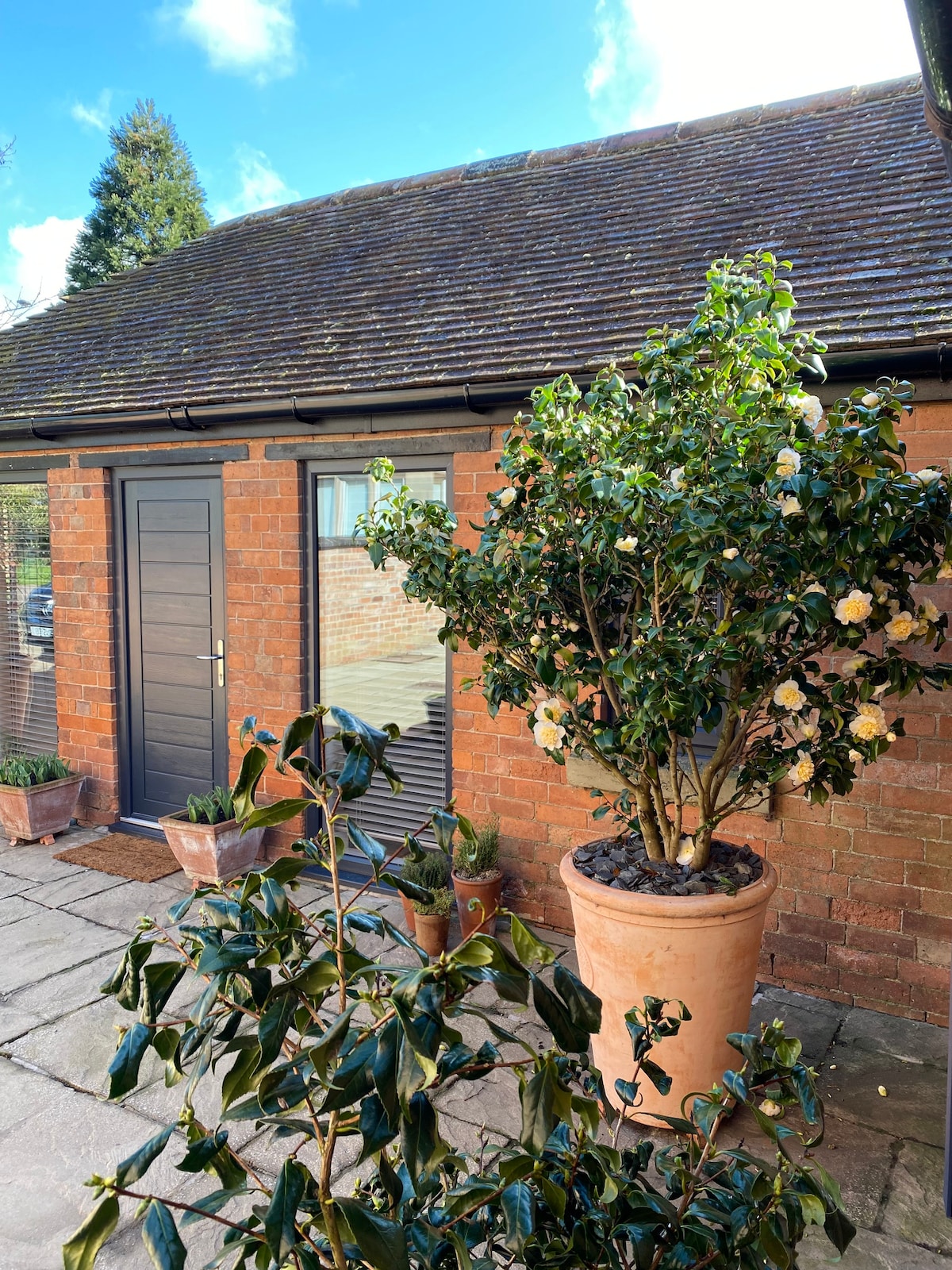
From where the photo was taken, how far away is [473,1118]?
10.4 feet

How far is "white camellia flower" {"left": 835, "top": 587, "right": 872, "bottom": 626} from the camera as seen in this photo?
264 cm

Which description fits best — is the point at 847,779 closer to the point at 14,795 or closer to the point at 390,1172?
the point at 390,1172

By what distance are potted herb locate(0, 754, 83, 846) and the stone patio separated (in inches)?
64.7

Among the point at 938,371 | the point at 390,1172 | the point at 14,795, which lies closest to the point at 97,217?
the point at 14,795

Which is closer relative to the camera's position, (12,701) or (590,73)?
(12,701)

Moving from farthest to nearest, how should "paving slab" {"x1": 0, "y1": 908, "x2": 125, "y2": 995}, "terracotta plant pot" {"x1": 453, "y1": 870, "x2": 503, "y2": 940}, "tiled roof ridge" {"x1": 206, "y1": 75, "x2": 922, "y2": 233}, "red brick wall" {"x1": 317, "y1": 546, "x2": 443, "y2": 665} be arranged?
"tiled roof ridge" {"x1": 206, "y1": 75, "x2": 922, "y2": 233} → "red brick wall" {"x1": 317, "y1": 546, "x2": 443, "y2": 665} → "terracotta plant pot" {"x1": 453, "y1": 870, "x2": 503, "y2": 940} → "paving slab" {"x1": 0, "y1": 908, "x2": 125, "y2": 995}

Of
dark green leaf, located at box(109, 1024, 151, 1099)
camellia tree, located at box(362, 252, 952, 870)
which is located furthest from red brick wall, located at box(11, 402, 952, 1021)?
dark green leaf, located at box(109, 1024, 151, 1099)

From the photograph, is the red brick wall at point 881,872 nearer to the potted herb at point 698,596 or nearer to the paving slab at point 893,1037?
the paving slab at point 893,1037

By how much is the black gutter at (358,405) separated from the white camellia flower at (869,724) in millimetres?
1423

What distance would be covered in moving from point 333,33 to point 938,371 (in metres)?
51.3

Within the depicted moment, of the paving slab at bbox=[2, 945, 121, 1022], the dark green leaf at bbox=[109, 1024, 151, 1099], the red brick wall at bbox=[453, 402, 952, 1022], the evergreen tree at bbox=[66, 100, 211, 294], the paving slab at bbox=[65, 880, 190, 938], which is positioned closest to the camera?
the dark green leaf at bbox=[109, 1024, 151, 1099]

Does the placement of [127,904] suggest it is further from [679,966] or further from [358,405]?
[679,966]

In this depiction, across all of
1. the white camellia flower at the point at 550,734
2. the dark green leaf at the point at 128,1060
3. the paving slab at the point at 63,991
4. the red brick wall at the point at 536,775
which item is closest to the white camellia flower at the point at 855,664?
the white camellia flower at the point at 550,734

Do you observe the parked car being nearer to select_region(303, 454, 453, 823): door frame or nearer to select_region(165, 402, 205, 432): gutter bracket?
select_region(165, 402, 205, 432): gutter bracket
